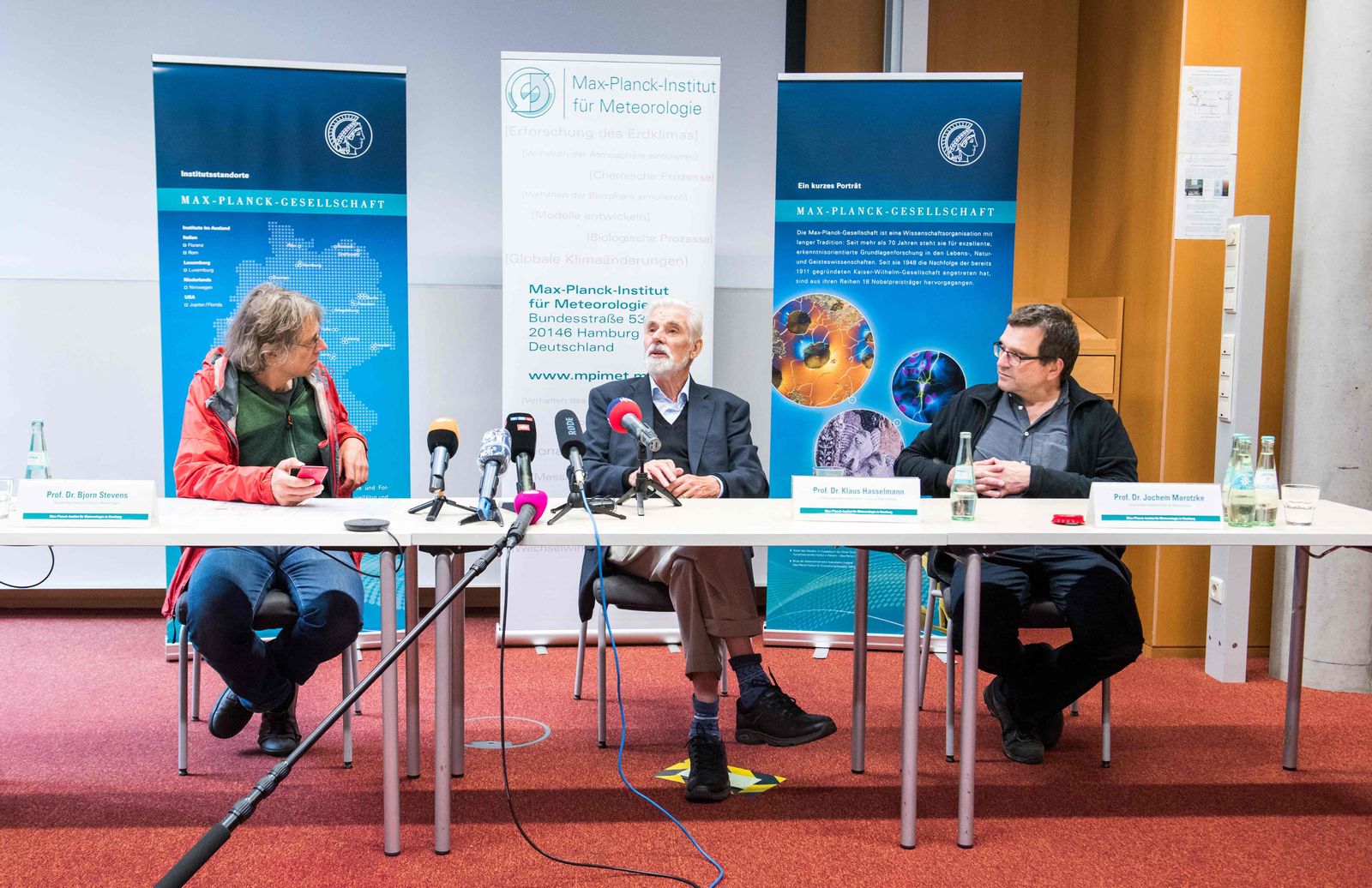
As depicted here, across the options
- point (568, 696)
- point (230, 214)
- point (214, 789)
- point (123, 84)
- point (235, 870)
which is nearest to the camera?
point (235, 870)

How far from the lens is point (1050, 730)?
3.17 m

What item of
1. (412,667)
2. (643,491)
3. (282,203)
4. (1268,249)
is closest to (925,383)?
(1268,249)

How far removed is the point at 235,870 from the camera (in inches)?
91.3

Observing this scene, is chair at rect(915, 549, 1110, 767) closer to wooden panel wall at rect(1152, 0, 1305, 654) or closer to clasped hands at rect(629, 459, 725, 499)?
clasped hands at rect(629, 459, 725, 499)

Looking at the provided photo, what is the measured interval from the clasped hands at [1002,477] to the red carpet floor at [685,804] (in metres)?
0.72

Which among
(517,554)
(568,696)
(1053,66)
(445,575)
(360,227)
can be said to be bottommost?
(568,696)

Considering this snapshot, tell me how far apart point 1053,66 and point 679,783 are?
140 inches

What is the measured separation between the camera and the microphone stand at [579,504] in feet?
8.14

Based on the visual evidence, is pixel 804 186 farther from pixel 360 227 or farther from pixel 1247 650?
pixel 1247 650

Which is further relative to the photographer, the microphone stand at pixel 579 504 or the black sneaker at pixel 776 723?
the black sneaker at pixel 776 723

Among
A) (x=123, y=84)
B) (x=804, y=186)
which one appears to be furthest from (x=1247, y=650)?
(x=123, y=84)

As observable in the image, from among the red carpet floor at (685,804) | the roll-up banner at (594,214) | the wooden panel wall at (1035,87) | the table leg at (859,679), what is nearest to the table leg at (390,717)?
the red carpet floor at (685,804)

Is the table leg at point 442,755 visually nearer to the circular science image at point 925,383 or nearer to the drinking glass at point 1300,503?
the drinking glass at point 1300,503

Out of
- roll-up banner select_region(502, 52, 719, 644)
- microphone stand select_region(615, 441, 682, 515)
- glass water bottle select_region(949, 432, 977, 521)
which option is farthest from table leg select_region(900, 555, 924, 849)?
roll-up banner select_region(502, 52, 719, 644)
